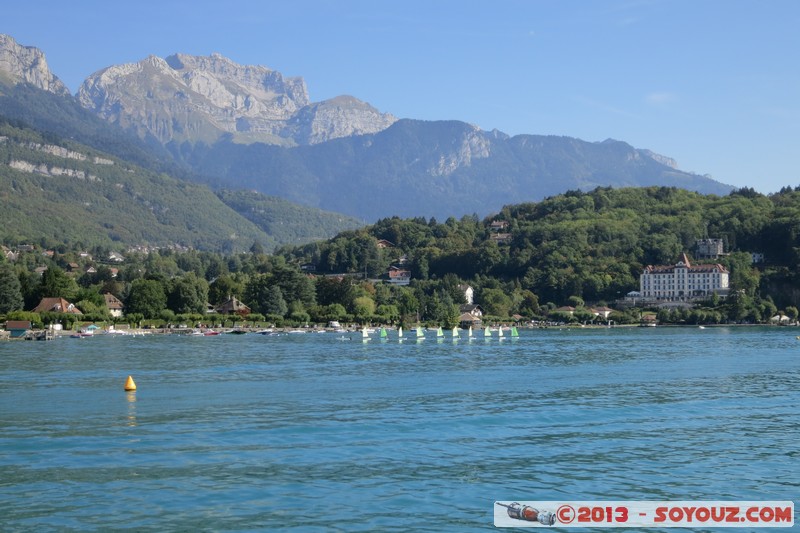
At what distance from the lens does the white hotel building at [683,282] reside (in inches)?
7544

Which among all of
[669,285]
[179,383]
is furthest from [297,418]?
[669,285]

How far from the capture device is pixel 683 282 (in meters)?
195

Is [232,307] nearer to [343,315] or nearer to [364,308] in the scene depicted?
[343,315]

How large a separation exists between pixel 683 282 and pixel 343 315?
81338mm

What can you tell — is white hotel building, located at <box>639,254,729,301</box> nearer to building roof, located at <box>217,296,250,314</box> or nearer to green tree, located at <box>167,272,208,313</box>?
building roof, located at <box>217,296,250,314</box>

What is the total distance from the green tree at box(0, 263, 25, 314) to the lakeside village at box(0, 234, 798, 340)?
2.38 metres

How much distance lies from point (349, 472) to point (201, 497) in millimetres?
4135

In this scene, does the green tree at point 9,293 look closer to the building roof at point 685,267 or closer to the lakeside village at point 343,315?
the lakeside village at point 343,315

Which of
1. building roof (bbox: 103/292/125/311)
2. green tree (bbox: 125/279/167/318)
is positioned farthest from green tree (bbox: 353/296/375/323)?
building roof (bbox: 103/292/125/311)

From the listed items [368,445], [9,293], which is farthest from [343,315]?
[368,445]

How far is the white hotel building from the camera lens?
192 metres

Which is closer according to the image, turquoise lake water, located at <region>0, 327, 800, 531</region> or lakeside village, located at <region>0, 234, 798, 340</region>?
turquoise lake water, located at <region>0, 327, 800, 531</region>

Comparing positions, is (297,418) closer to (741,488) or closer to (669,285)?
(741,488)

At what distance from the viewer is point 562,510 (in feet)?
66.5
